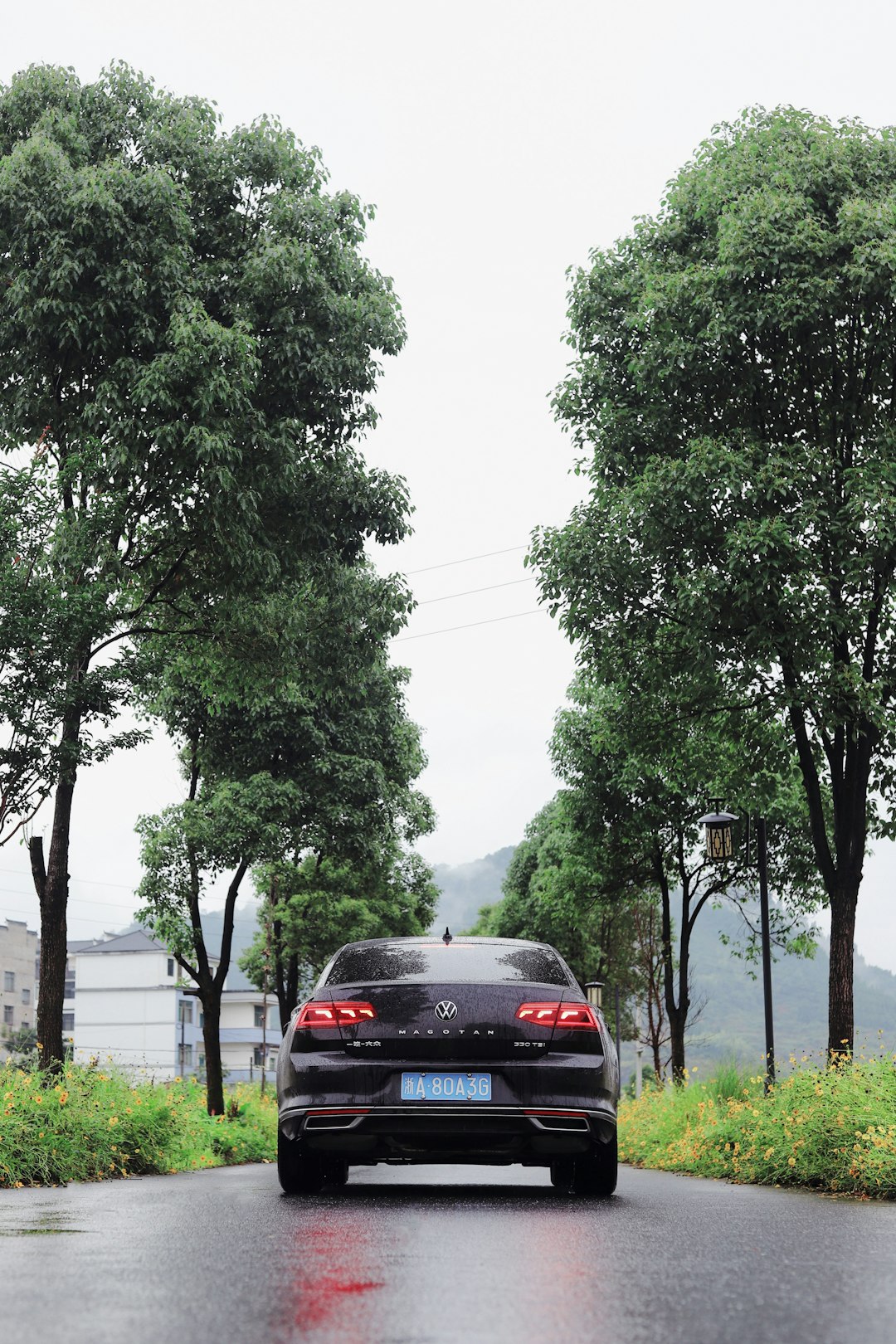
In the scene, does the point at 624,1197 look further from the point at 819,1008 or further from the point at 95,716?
the point at 819,1008

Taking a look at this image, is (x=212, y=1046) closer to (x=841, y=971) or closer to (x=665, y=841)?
(x=665, y=841)

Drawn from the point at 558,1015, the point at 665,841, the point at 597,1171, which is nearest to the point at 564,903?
the point at 665,841

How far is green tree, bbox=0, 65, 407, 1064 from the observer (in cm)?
1339

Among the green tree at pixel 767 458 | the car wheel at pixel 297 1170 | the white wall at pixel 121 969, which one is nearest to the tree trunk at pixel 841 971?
the green tree at pixel 767 458

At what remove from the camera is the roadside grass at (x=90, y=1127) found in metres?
10.1

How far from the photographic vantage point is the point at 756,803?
1764 cm

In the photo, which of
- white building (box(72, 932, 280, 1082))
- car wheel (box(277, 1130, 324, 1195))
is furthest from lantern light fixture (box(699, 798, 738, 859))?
white building (box(72, 932, 280, 1082))

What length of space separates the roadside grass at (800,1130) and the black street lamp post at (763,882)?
540mm

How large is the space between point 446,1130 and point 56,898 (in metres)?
7.38

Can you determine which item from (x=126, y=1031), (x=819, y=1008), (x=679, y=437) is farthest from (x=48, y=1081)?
(x=819, y=1008)

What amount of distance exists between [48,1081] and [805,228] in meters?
10.5

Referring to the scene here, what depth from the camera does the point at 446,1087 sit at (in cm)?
745

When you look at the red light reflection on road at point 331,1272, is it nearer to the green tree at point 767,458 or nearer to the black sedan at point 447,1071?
the black sedan at point 447,1071

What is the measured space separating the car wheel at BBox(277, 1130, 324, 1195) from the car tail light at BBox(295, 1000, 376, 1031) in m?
0.71
